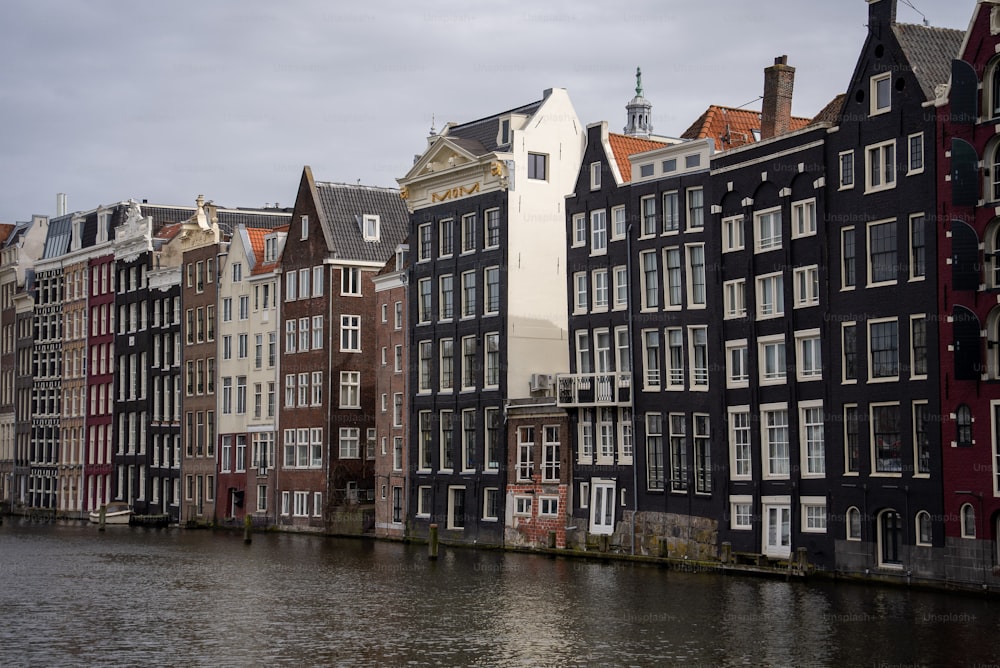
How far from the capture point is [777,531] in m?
60.6

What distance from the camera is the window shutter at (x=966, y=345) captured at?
51594 millimetres

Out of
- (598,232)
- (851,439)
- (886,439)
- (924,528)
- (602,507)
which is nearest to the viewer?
(924,528)

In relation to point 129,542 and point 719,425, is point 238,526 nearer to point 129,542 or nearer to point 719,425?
point 129,542

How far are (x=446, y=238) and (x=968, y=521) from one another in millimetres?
38124

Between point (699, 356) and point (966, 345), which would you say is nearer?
point (966, 345)

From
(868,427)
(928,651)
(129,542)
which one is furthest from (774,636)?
(129,542)

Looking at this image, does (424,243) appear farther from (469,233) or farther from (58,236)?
(58,236)

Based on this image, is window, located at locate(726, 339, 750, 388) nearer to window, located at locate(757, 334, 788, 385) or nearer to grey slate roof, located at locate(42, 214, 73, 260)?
window, located at locate(757, 334, 788, 385)

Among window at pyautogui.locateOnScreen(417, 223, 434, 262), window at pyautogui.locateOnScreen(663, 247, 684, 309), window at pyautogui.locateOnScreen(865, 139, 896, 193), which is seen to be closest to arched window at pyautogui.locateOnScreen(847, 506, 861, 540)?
window at pyautogui.locateOnScreen(865, 139, 896, 193)

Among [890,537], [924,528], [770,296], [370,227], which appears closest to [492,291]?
[370,227]

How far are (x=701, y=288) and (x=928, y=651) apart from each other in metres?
28.3

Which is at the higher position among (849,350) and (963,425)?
(849,350)

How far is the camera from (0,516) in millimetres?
123188

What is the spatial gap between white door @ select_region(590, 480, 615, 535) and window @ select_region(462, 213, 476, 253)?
16.4m
